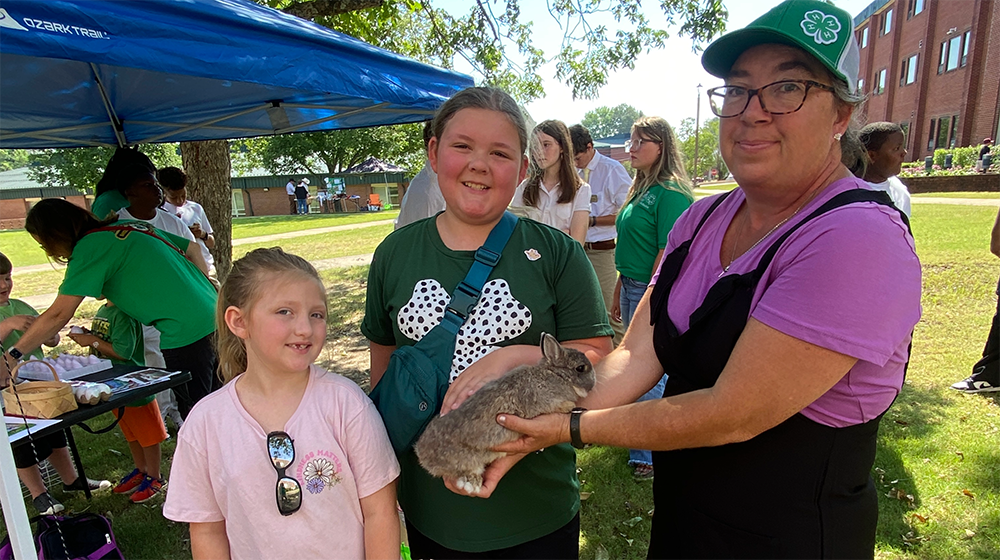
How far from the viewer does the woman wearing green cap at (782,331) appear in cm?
126

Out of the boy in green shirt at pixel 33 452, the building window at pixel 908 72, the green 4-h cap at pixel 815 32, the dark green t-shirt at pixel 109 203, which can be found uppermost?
the building window at pixel 908 72

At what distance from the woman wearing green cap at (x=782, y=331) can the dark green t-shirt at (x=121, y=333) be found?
405 centimetres

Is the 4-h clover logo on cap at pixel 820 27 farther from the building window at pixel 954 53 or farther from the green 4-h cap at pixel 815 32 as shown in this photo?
the building window at pixel 954 53

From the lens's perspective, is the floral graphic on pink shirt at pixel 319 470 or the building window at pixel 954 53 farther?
the building window at pixel 954 53

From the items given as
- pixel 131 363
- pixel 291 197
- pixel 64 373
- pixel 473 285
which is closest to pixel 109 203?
pixel 131 363

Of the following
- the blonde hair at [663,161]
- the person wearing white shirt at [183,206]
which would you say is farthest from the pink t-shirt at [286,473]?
the person wearing white shirt at [183,206]

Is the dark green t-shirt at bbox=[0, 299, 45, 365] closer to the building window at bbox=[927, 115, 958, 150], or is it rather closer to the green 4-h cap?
the green 4-h cap

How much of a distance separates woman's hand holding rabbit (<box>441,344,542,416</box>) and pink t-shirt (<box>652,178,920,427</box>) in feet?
2.52

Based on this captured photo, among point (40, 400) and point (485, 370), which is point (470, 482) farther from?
point (40, 400)

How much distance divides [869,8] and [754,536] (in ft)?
177

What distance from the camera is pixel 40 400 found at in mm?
2980

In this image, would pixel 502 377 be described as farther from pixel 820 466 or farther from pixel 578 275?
pixel 820 466

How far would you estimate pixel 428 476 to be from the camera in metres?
1.99

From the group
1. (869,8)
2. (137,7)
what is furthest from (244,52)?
(869,8)
